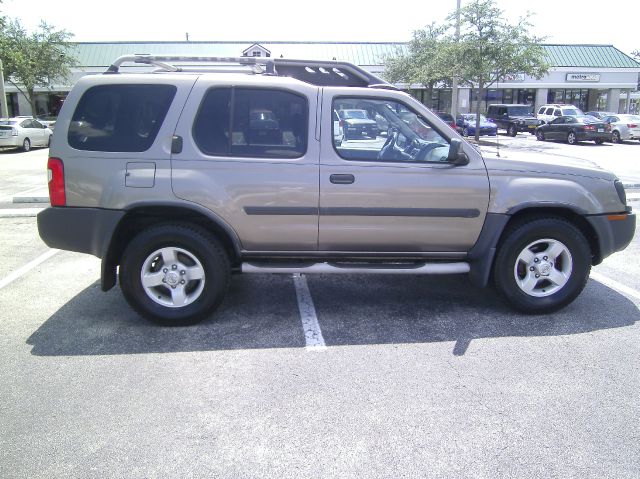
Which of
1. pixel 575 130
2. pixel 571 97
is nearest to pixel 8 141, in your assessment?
pixel 575 130

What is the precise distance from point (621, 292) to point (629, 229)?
87 cm

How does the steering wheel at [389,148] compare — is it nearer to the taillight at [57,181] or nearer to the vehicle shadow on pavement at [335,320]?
the vehicle shadow on pavement at [335,320]

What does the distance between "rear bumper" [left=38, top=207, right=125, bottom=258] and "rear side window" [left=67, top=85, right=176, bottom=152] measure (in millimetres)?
525

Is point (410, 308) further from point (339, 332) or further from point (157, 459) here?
point (157, 459)

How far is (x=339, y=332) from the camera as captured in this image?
4.43m

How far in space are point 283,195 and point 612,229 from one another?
2901 mm

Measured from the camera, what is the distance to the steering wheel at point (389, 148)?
4520 millimetres

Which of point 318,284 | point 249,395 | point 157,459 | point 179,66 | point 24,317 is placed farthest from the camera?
point 318,284

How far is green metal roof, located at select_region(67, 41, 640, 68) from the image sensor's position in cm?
4203

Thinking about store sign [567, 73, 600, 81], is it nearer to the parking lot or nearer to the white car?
the white car

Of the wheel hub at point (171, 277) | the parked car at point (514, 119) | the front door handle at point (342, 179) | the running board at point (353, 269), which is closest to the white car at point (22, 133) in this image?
the wheel hub at point (171, 277)

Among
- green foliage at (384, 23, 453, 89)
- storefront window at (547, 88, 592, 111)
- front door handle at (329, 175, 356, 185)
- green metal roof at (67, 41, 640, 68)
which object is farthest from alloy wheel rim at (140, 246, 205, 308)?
storefront window at (547, 88, 592, 111)

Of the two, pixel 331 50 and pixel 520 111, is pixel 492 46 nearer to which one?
pixel 520 111

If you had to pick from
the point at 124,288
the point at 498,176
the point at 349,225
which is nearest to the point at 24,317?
the point at 124,288
